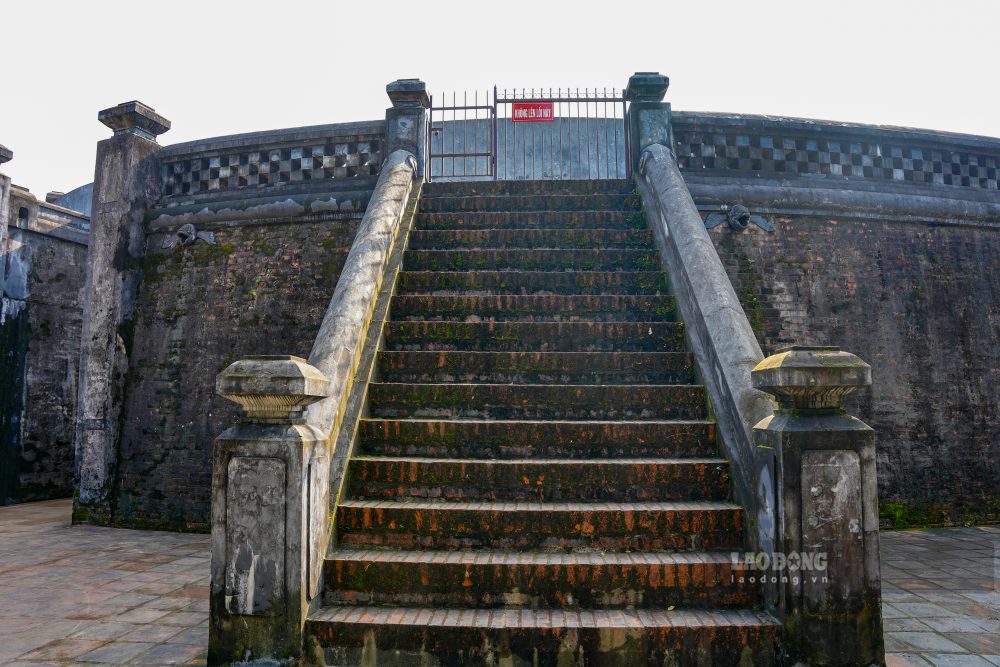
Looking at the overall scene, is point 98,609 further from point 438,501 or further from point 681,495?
point 681,495

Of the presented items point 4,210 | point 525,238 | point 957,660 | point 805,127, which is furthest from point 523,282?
point 4,210

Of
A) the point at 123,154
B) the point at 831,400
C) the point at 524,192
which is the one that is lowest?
the point at 831,400

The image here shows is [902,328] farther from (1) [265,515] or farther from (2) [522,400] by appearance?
(1) [265,515]

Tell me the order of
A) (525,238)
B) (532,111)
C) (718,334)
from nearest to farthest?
(718,334) → (525,238) → (532,111)

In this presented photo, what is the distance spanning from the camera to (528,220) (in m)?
6.68

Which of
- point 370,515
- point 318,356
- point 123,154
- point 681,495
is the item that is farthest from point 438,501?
point 123,154

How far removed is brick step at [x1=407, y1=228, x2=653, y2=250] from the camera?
633 centimetres

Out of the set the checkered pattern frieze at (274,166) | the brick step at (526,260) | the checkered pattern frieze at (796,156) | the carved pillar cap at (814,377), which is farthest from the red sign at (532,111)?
the carved pillar cap at (814,377)

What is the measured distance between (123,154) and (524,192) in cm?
521

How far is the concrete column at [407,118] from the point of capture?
7.52 meters

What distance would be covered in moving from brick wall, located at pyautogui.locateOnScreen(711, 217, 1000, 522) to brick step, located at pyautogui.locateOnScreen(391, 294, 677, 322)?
207 cm

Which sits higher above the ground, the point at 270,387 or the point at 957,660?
the point at 270,387

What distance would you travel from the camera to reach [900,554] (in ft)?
17.7

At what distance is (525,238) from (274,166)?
3.59m
